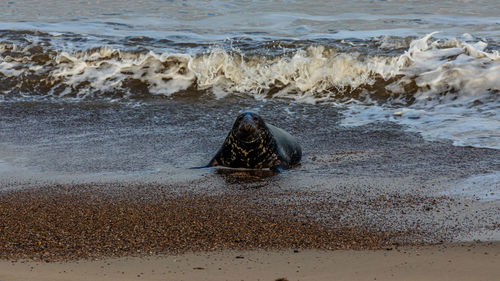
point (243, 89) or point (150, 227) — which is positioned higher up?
point (150, 227)

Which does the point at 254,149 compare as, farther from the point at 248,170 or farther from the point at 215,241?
the point at 215,241

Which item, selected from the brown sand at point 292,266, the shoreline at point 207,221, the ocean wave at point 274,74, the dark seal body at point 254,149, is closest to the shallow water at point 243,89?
the ocean wave at point 274,74

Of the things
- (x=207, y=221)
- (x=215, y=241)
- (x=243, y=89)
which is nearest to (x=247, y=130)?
(x=207, y=221)

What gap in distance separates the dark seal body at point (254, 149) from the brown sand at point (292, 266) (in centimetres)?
320

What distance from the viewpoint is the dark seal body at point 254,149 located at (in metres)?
7.52

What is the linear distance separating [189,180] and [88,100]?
598 centimetres

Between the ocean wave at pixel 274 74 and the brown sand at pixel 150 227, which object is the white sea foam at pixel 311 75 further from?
the brown sand at pixel 150 227

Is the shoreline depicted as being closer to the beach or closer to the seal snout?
the beach

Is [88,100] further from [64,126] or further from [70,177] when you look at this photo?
[70,177]

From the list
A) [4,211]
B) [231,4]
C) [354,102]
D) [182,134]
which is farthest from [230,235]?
[231,4]

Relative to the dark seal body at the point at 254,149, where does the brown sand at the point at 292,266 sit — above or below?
above

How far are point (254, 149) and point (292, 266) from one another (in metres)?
3.72

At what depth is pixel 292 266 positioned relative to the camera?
4.04 meters

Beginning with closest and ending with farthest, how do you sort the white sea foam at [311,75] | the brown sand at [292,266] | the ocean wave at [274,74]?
the brown sand at [292,266] < the white sea foam at [311,75] < the ocean wave at [274,74]
